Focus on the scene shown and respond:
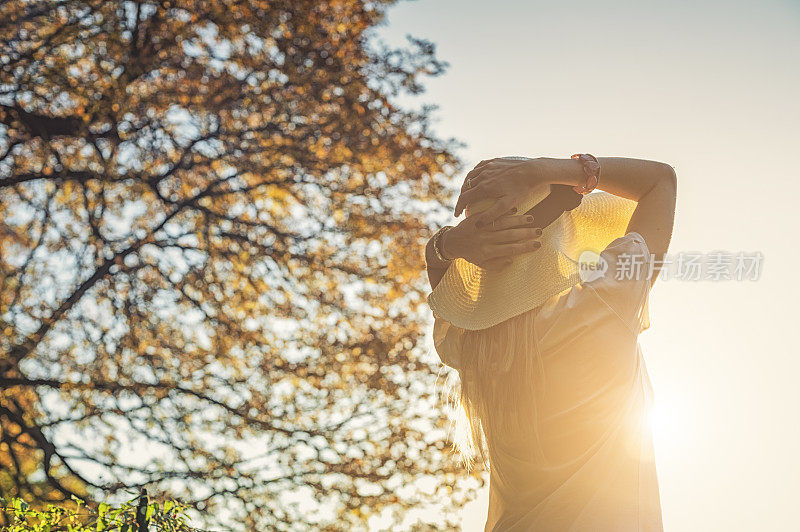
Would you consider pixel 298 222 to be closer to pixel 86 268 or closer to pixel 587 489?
pixel 86 268

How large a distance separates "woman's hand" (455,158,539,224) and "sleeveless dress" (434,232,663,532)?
24cm

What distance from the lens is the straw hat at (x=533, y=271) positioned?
1724mm

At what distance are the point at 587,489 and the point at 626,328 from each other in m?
0.37

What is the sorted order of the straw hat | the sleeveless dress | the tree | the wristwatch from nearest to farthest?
the sleeveless dress → the straw hat → the wristwatch → the tree

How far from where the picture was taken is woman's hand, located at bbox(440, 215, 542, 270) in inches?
67.2

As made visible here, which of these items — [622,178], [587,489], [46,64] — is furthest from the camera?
[46,64]

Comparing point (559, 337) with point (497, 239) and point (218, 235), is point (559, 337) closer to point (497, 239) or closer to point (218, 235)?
point (497, 239)

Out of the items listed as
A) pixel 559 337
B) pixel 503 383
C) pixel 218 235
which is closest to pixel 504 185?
pixel 559 337

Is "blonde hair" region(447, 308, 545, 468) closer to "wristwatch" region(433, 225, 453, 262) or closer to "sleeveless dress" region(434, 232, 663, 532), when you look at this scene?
"sleeveless dress" region(434, 232, 663, 532)

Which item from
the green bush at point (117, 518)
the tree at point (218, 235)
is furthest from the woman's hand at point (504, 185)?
the tree at point (218, 235)

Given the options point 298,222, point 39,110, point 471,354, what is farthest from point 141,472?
point 471,354

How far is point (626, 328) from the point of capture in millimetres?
1657

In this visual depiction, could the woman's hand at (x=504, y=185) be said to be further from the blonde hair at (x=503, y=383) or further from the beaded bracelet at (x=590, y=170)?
the blonde hair at (x=503, y=383)

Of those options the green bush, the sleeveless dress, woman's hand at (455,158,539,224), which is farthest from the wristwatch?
the green bush
